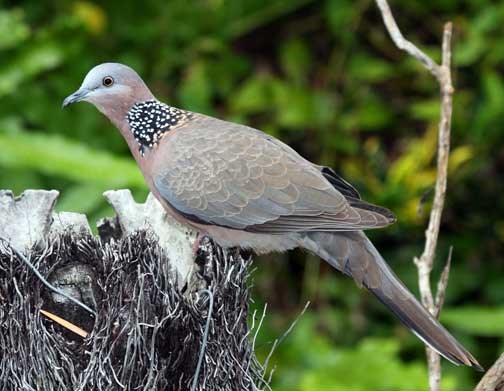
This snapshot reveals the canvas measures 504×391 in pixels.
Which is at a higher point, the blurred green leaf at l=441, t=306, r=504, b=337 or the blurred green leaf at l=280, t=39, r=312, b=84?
the blurred green leaf at l=280, t=39, r=312, b=84

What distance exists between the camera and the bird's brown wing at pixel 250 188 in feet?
12.4

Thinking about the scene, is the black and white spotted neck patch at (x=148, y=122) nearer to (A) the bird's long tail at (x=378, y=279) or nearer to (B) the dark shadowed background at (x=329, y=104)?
(A) the bird's long tail at (x=378, y=279)

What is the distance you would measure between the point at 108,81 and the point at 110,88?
0.03 m

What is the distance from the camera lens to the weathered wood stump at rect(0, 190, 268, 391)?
9.73 feet

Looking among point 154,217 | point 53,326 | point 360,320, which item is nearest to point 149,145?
point 154,217

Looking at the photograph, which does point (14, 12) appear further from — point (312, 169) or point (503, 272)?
point (503, 272)

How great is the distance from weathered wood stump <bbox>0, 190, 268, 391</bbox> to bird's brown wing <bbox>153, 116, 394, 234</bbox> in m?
0.47

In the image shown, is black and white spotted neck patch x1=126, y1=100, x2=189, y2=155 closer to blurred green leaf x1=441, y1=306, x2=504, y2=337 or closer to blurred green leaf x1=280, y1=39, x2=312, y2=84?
blurred green leaf x1=441, y1=306, x2=504, y2=337

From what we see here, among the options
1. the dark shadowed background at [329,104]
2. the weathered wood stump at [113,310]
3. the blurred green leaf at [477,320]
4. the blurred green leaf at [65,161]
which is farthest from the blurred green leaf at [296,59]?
the weathered wood stump at [113,310]

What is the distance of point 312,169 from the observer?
393cm

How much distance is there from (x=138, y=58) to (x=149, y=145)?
3.19 metres

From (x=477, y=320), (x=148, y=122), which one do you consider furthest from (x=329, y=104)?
(x=148, y=122)

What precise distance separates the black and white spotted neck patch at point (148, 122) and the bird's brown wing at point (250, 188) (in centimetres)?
13

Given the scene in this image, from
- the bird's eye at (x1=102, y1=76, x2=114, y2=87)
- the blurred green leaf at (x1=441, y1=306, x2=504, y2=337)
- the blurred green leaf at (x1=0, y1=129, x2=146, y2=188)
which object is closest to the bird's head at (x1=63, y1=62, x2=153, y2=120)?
the bird's eye at (x1=102, y1=76, x2=114, y2=87)
